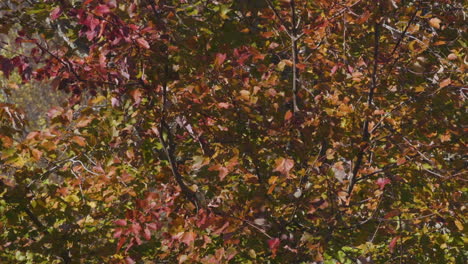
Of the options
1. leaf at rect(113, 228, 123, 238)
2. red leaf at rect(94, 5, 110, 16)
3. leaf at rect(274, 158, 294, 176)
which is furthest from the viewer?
leaf at rect(113, 228, 123, 238)

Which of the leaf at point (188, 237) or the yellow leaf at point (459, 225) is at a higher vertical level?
the leaf at point (188, 237)

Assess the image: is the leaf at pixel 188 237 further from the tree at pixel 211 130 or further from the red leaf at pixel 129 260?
the red leaf at pixel 129 260

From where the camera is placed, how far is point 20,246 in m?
3.17

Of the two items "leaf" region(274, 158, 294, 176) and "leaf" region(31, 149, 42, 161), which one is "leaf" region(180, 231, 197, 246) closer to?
"leaf" region(274, 158, 294, 176)

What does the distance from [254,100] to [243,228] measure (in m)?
0.72

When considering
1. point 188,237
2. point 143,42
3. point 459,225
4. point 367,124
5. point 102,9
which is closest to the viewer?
point 102,9

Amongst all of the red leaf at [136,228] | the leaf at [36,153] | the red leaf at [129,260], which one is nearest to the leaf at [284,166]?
the red leaf at [136,228]

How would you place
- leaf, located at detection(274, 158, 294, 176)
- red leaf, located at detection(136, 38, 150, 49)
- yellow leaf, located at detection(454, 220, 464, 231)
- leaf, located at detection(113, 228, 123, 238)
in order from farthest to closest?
yellow leaf, located at detection(454, 220, 464, 231) → leaf, located at detection(113, 228, 123, 238) → leaf, located at detection(274, 158, 294, 176) → red leaf, located at detection(136, 38, 150, 49)

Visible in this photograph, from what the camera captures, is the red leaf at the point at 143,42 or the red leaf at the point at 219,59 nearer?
the red leaf at the point at 143,42

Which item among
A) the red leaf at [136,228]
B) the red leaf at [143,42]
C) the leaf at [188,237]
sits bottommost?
the leaf at [188,237]

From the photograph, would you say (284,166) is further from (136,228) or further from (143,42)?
(143,42)

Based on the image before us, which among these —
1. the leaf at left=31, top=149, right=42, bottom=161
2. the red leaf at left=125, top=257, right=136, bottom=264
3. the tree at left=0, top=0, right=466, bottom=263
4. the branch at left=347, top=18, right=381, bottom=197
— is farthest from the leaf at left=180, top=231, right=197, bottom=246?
the branch at left=347, top=18, right=381, bottom=197

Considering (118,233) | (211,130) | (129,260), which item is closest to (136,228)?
(118,233)

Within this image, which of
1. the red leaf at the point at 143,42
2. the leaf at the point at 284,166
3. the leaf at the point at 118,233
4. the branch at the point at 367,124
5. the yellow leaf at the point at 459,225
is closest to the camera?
the red leaf at the point at 143,42
